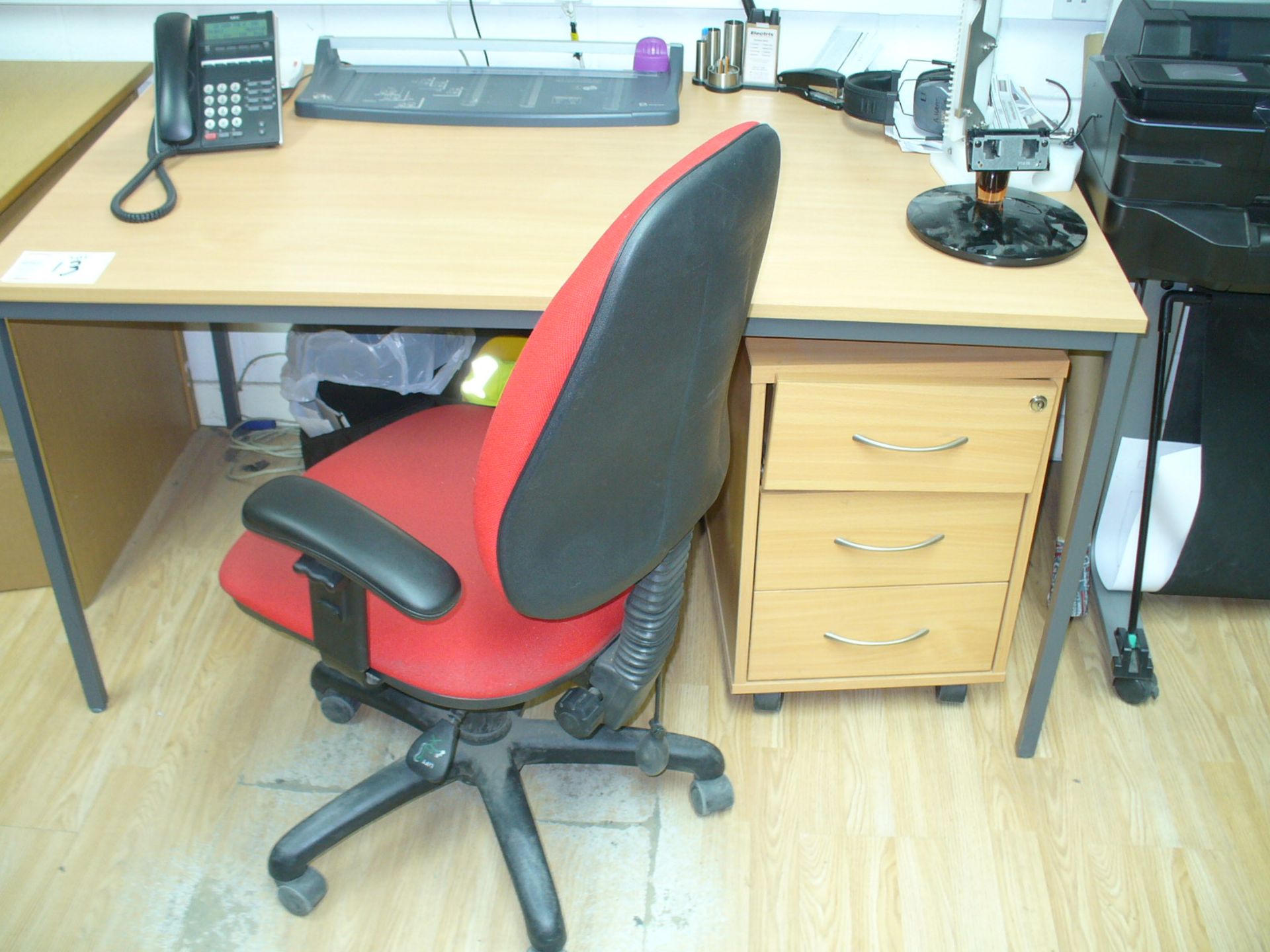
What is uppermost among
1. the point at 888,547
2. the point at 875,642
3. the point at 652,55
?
the point at 652,55

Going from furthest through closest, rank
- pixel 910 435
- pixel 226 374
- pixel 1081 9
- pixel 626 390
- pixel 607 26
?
pixel 226 374 → pixel 607 26 → pixel 1081 9 → pixel 910 435 → pixel 626 390

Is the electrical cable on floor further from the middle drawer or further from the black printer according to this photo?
the black printer

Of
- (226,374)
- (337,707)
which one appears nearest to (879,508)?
(337,707)

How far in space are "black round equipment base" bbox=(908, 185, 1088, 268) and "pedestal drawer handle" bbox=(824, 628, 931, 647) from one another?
58 centimetres

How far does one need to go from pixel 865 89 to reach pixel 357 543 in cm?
118

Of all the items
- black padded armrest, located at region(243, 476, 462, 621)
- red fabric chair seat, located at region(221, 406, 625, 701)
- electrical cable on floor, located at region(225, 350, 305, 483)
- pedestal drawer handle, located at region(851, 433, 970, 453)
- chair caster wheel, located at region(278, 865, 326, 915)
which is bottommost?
chair caster wheel, located at region(278, 865, 326, 915)

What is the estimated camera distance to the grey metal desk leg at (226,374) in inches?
90.9

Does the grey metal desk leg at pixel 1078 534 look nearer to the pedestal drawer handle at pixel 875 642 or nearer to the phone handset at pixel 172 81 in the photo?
the pedestal drawer handle at pixel 875 642

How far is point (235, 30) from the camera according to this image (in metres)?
1.69

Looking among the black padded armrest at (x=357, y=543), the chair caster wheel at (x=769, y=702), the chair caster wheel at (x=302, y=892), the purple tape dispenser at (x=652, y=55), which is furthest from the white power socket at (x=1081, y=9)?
the chair caster wheel at (x=302, y=892)

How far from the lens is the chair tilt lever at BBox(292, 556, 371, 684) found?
113cm

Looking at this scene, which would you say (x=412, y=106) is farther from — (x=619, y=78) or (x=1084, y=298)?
(x=1084, y=298)

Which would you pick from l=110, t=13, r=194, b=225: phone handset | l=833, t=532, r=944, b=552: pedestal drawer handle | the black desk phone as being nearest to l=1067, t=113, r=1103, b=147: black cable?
l=833, t=532, r=944, b=552: pedestal drawer handle

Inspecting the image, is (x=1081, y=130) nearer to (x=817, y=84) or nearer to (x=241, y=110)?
(x=817, y=84)
